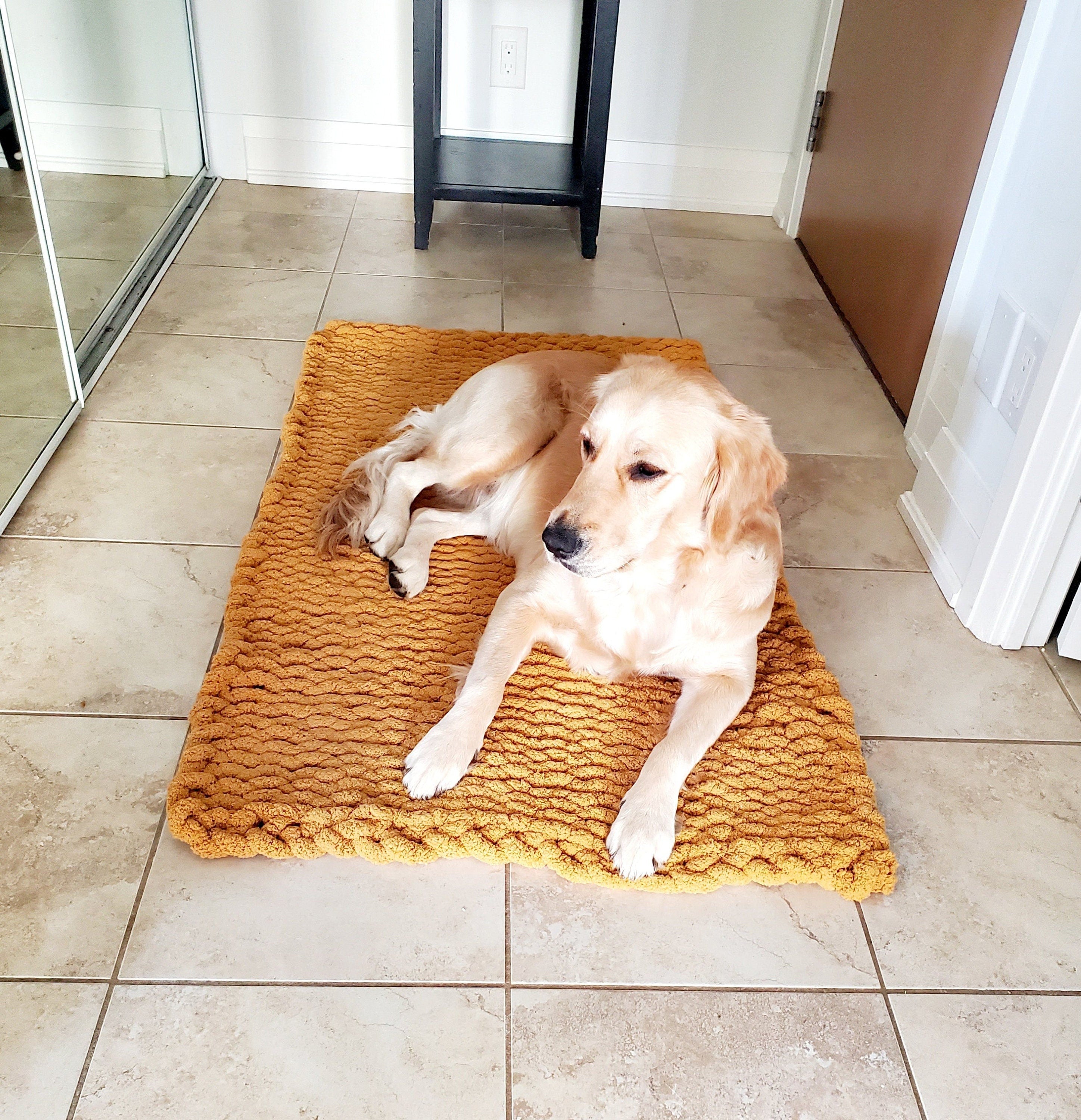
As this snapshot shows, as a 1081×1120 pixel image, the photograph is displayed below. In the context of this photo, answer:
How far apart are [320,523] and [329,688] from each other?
0.45 meters

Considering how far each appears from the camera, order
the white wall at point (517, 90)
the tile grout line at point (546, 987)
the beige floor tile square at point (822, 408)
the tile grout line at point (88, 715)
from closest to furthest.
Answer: the tile grout line at point (546, 987) < the tile grout line at point (88, 715) < the beige floor tile square at point (822, 408) < the white wall at point (517, 90)

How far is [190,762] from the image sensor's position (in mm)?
1450

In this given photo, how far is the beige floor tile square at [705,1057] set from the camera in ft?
3.74

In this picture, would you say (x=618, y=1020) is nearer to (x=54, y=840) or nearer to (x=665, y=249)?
(x=54, y=840)

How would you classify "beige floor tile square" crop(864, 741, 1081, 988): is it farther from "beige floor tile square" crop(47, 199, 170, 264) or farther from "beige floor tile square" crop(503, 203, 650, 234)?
"beige floor tile square" crop(503, 203, 650, 234)

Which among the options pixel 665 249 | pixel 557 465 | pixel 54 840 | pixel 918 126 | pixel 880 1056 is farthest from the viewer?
pixel 665 249

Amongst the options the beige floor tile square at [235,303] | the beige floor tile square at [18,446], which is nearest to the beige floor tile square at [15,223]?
the beige floor tile square at [18,446]

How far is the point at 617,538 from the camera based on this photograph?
139 centimetres

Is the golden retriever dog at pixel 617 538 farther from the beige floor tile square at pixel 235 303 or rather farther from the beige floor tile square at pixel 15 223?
the beige floor tile square at pixel 235 303

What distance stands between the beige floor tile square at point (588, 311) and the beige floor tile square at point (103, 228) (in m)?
1.08

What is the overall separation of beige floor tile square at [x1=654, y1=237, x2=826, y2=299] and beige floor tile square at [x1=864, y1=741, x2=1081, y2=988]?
6.37 feet

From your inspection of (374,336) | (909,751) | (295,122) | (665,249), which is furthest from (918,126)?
(295,122)

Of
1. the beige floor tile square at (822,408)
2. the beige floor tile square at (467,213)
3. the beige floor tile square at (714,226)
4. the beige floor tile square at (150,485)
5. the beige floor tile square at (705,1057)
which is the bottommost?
the beige floor tile square at (714,226)

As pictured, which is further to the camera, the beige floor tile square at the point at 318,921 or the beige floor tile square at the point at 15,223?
the beige floor tile square at the point at 15,223
